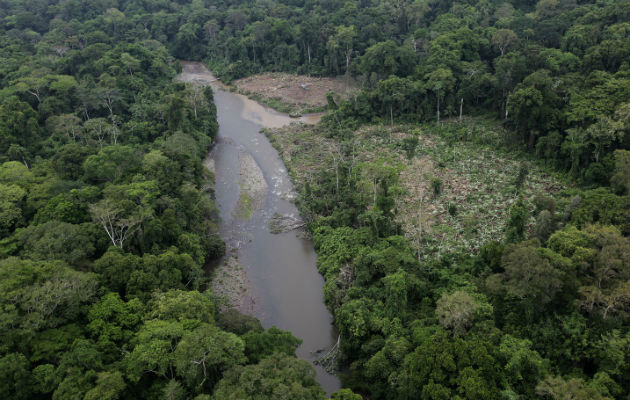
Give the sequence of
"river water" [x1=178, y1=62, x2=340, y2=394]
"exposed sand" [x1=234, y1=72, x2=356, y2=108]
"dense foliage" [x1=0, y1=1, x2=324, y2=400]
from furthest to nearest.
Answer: "exposed sand" [x1=234, y1=72, x2=356, y2=108], "river water" [x1=178, y1=62, x2=340, y2=394], "dense foliage" [x1=0, y1=1, x2=324, y2=400]

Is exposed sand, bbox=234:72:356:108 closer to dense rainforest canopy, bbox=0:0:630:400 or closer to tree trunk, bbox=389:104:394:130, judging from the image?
dense rainforest canopy, bbox=0:0:630:400

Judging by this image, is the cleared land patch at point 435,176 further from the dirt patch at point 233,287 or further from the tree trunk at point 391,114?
the dirt patch at point 233,287

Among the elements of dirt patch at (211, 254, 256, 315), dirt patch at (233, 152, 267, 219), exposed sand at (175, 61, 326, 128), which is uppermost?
exposed sand at (175, 61, 326, 128)

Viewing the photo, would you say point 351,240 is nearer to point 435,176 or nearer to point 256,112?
point 435,176

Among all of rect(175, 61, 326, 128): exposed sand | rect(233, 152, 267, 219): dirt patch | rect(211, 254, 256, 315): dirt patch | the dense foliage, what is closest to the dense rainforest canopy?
the dense foliage

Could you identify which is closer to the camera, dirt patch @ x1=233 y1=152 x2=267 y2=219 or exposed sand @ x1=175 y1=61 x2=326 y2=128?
dirt patch @ x1=233 y1=152 x2=267 y2=219

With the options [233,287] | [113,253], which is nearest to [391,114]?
[233,287]

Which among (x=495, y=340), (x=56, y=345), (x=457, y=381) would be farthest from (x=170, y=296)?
(x=495, y=340)

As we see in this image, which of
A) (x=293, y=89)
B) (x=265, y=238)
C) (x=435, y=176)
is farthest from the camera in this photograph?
(x=293, y=89)
